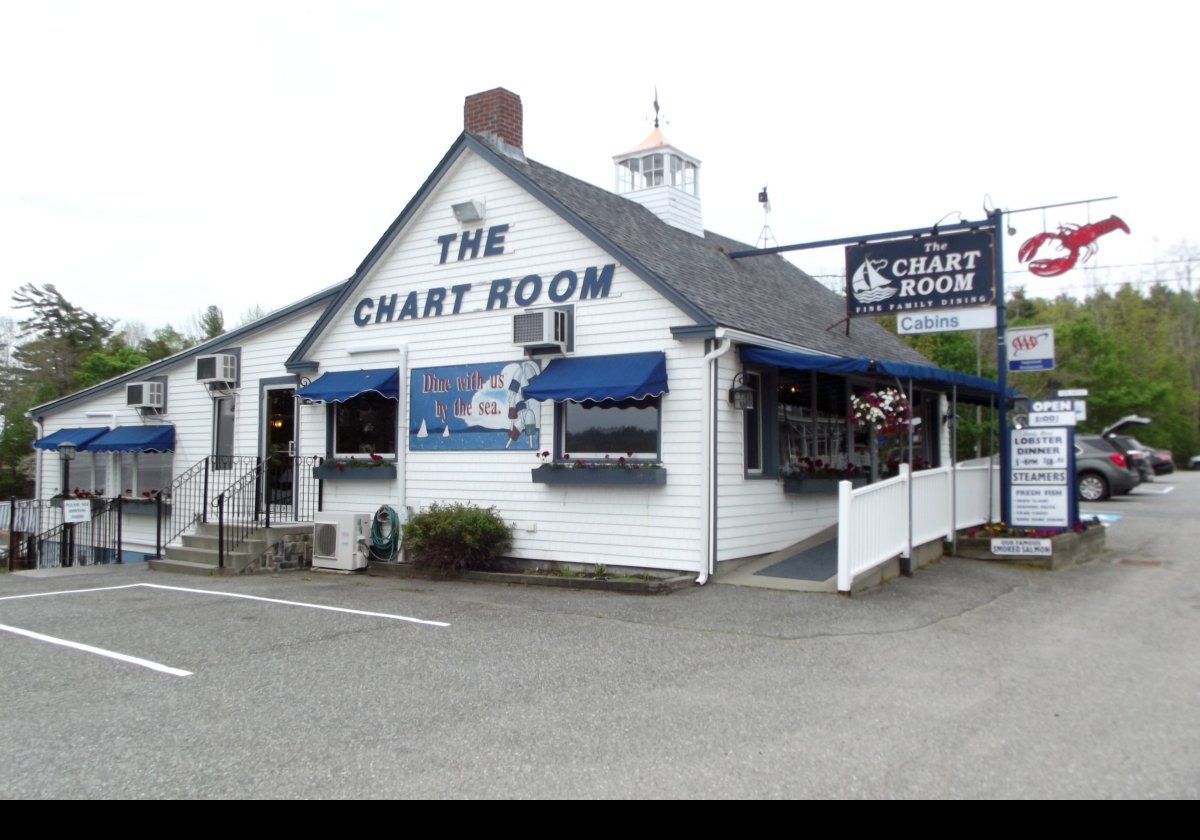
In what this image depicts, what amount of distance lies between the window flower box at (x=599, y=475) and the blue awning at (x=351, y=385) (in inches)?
108

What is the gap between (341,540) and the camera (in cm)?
1313

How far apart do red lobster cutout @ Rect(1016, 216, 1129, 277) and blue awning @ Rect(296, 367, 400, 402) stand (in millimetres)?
8548

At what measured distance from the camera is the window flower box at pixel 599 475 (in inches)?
435

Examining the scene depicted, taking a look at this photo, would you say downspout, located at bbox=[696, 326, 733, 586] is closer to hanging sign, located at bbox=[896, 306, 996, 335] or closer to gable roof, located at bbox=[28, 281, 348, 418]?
hanging sign, located at bbox=[896, 306, 996, 335]

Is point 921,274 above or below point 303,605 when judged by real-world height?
above

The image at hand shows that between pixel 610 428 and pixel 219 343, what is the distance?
8.67m

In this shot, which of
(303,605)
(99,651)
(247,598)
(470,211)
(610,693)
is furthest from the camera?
(470,211)

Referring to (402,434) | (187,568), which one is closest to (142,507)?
(187,568)

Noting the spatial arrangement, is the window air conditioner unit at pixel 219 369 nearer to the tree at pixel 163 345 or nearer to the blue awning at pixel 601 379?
the blue awning at pixel 601 379

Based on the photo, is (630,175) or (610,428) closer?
(610,428)

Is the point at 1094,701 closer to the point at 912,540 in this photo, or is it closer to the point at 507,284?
the point at 912,540

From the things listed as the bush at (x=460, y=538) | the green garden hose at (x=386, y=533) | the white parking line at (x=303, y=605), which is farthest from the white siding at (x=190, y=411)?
the bush at (x=460, y=538)

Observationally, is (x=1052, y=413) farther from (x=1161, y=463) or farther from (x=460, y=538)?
(x=1161, y=463)

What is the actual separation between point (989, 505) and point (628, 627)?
7.88 meters
